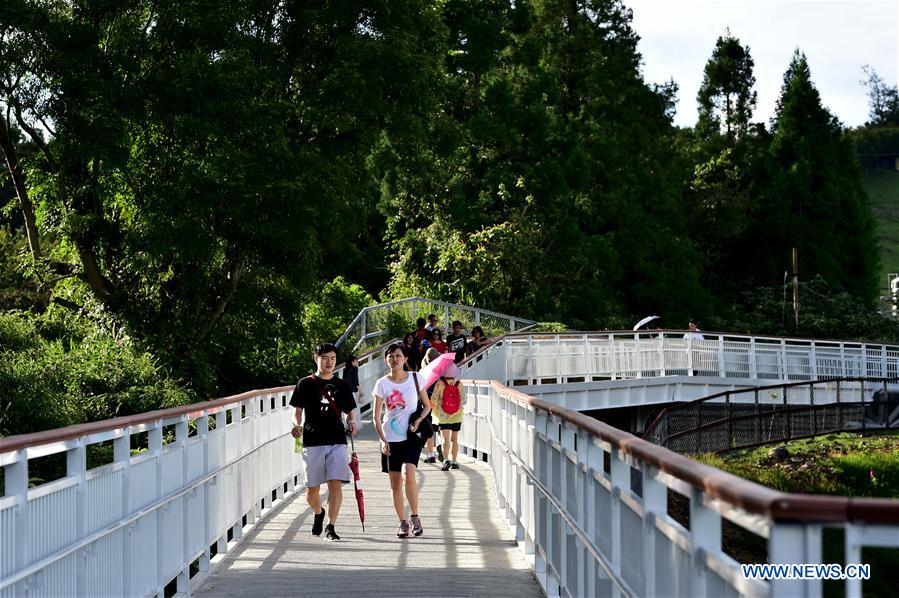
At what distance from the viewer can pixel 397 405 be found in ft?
40.0

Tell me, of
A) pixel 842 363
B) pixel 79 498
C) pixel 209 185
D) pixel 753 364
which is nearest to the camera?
pixel 79 498

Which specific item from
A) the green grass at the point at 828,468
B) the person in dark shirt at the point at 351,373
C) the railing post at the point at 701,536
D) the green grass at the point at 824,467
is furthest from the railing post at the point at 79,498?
the green grass at the point at 824,467

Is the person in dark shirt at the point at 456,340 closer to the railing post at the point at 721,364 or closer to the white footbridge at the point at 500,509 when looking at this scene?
the white footbridge at the point at 500,509

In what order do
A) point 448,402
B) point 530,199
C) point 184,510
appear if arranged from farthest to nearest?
point 530,199
point 448,402
point 184,510

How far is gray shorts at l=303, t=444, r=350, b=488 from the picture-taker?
11953mm

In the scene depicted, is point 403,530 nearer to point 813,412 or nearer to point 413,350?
point 413,350

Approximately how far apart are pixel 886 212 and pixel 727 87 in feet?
278

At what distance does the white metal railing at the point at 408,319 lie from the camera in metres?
40.3

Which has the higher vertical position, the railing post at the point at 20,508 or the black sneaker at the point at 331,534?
the railing post at the point at 20,508

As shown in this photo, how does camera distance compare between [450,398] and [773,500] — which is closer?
[773,500]

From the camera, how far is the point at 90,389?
76.2ft

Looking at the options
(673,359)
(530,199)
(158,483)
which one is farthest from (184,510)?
(530,199)

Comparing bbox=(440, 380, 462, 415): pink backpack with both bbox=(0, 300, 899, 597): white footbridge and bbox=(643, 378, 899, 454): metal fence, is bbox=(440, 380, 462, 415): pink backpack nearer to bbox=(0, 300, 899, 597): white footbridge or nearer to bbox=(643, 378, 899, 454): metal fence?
bbox=(0, 300, 899, 597): white footbridge

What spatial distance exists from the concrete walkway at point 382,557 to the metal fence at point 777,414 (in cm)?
1525
